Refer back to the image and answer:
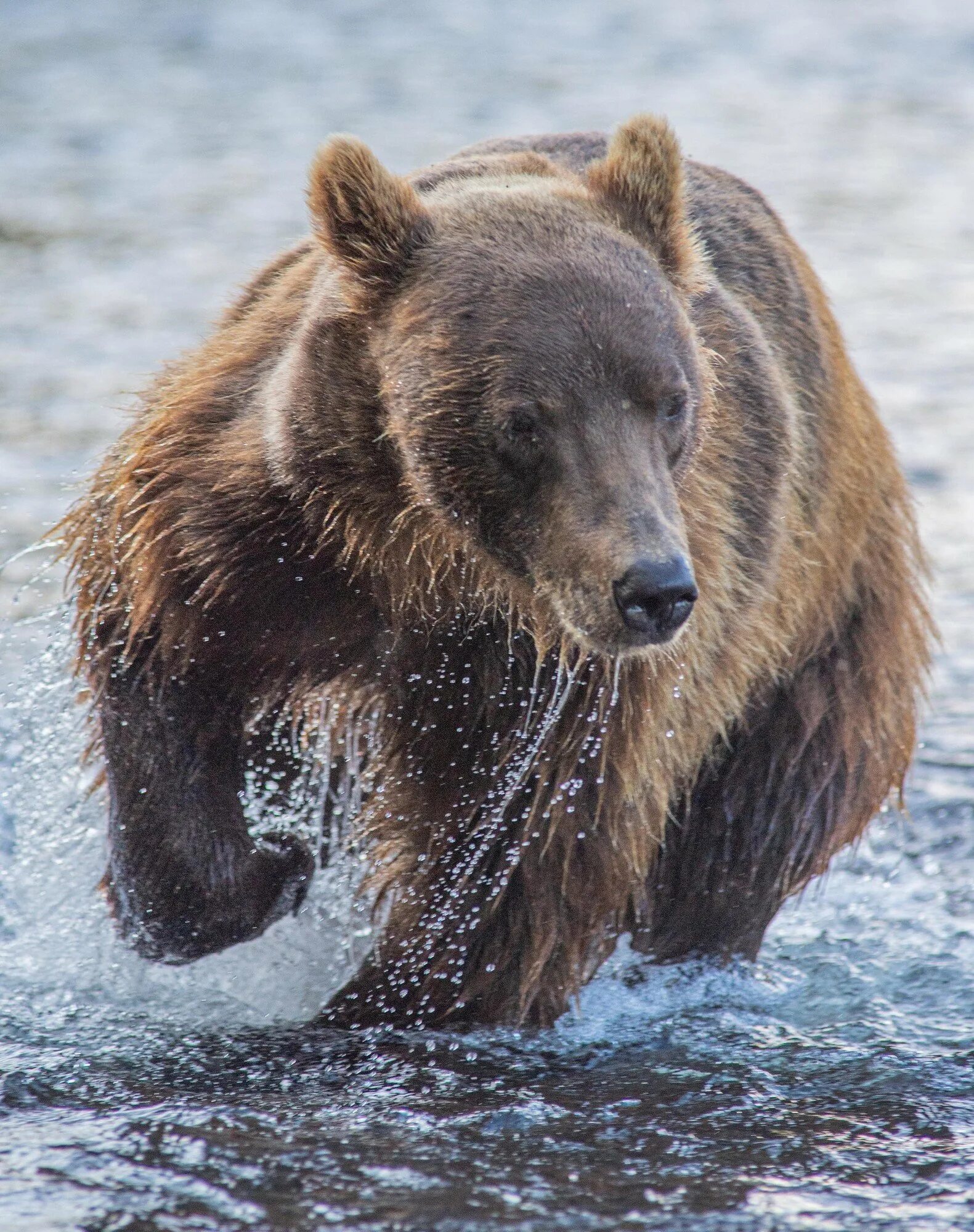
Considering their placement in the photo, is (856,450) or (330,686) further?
(856,450)

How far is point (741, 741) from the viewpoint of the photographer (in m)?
6.34

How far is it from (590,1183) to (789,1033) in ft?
4.76

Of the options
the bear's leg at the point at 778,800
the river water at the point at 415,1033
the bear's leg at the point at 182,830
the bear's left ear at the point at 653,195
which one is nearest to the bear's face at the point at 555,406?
the bear's left ear at the point at 653,195

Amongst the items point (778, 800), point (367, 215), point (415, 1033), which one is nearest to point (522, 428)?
point (367, 215)

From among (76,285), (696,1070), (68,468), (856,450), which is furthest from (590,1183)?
(76,285)

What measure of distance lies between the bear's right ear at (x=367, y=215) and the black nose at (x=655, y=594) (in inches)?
41.0

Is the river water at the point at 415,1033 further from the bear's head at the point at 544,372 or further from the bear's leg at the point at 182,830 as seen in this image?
the bear's head at the point at 544,372

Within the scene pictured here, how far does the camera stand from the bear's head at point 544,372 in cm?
442

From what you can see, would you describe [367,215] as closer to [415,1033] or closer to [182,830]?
[182,830]

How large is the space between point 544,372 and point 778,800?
235 centimetres

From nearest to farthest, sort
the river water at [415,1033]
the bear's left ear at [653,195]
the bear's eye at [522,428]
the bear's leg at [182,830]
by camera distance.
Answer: the bear's eye at [522,428] < the river water at [415,1033] < the bear's left ear at [653,195] < the bear's leg at [182,830]

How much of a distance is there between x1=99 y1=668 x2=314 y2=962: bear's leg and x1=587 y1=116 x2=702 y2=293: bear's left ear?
1.68 metres

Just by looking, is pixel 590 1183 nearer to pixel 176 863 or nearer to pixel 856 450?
pixel 176 863

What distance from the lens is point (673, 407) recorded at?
15.2ft
